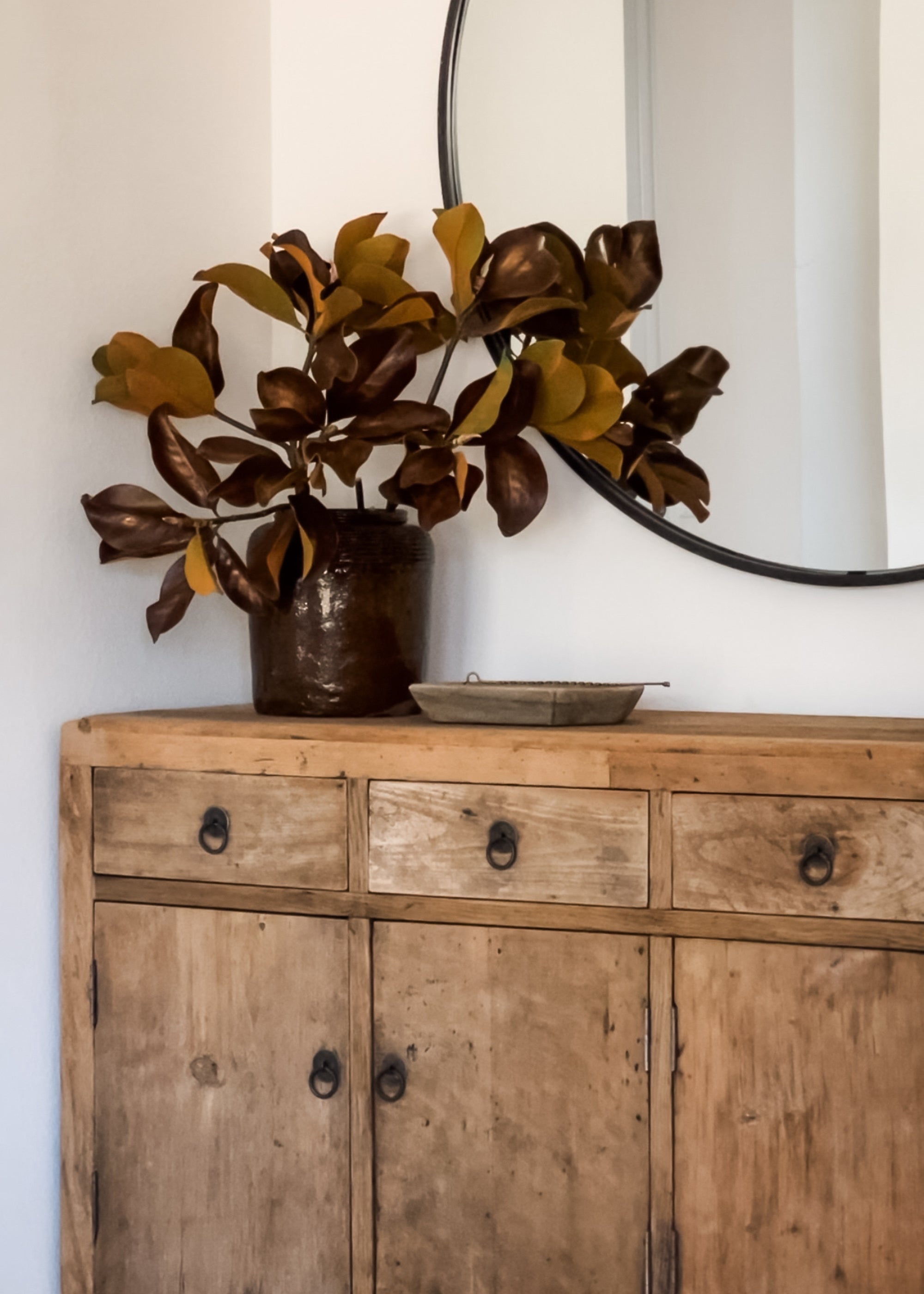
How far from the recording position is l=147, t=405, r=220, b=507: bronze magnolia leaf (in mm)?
1305

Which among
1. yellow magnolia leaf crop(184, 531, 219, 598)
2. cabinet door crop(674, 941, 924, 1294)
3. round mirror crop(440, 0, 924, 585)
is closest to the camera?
cabinet door crop(674, 941, 924, 1294)

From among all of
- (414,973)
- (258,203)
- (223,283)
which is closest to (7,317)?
(223,283)

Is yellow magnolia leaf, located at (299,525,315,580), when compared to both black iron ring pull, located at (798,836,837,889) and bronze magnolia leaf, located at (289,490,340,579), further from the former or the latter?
black iron ring pull, located at (798,836,837,889)

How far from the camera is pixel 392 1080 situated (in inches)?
46.4

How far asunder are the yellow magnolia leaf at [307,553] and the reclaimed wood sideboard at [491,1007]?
191 mm

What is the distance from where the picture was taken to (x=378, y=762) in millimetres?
1186

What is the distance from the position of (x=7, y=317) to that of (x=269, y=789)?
63 centimetres

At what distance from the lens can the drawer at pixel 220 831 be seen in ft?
3.97

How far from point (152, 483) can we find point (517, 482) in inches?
20.5

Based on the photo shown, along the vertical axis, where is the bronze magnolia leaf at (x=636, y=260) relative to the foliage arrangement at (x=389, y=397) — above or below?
above

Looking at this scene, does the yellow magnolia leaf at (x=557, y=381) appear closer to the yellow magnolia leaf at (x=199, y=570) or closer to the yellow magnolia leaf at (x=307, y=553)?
the yellow magnolia leaf at (x=307, y=553)

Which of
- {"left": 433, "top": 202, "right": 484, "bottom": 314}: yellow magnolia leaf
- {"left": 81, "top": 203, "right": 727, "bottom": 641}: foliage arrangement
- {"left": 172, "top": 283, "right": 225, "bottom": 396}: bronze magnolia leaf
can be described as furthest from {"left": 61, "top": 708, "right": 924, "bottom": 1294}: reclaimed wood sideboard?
{"left": 433, "top": 202, "right": 484, "bottom": 314}: yellow magnolia leaf

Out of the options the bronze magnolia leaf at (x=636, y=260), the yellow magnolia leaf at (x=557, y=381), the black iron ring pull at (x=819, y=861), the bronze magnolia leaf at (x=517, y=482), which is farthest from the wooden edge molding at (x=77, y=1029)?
the bronze magnolia leaf at (x=636, y=260)

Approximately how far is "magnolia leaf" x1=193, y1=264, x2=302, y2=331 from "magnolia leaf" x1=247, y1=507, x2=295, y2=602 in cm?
29
